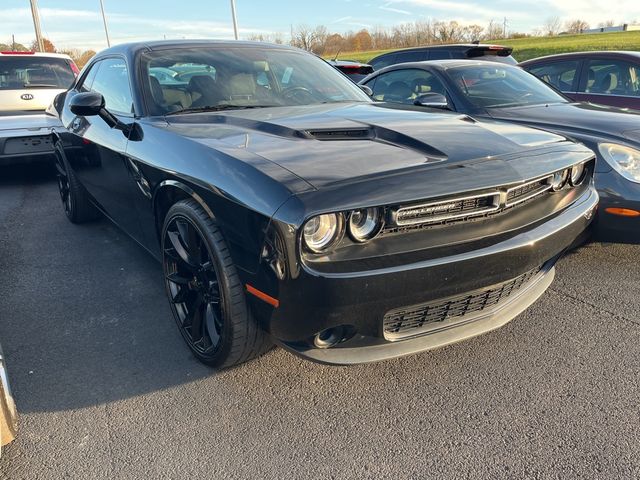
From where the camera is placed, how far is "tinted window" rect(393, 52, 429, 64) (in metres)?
8.66

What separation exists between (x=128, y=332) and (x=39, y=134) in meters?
4.31

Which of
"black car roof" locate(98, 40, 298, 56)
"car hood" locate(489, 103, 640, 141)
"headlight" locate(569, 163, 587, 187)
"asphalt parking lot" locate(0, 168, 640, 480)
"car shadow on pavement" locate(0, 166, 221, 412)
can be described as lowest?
"asphalt parking lot" locate(0, 168, 640, 480)

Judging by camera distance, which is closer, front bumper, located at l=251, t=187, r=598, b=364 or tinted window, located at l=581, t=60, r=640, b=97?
front bumper, located at l=251, t=187, r=598, b=364

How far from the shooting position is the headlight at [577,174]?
261 cm

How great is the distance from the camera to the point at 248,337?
7.34ft

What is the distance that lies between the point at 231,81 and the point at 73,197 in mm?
2131

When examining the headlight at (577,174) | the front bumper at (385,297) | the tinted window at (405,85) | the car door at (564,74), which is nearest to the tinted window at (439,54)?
the car door at (564,74)

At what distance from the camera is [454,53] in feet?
25.9

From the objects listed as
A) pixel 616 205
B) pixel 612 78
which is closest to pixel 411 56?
pixel 612 78

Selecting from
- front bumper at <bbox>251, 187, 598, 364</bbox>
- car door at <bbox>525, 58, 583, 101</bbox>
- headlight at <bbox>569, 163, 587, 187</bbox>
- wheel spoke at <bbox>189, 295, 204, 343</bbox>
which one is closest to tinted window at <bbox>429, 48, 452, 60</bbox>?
car door at <bbox>525, 58, 583, 101</bbox>

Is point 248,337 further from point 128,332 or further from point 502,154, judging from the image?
point 502,154

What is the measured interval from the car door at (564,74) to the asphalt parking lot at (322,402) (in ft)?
13.3

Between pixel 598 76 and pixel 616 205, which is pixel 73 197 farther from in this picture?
pixel 598 76

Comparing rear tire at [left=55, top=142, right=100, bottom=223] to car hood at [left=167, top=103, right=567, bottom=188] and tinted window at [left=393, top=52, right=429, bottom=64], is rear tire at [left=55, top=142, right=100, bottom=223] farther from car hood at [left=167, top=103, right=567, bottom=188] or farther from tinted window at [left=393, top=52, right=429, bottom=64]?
tinted window at [left=393, top=52, right=429, bottom=64]
